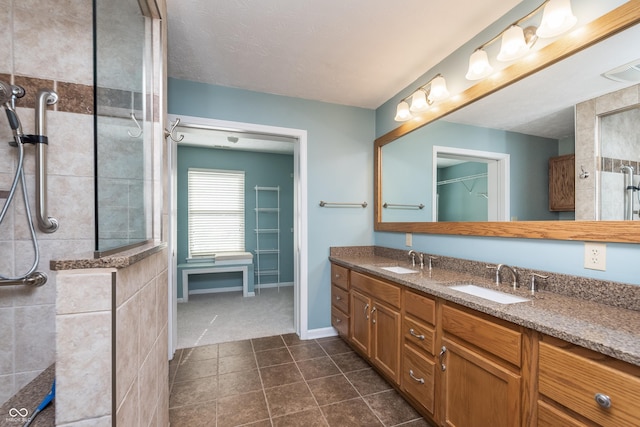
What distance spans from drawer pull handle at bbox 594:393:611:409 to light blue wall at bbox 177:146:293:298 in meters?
4.21

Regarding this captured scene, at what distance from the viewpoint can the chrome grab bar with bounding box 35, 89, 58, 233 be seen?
4.32ft

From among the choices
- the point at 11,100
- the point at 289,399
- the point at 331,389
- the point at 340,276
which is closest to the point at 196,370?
the point at 289,399

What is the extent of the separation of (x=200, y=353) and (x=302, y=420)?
1.30 m

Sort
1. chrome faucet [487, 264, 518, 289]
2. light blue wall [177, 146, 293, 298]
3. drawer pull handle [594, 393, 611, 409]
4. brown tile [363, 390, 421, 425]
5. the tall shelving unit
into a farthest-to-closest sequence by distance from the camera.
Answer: the tall shelving unit
light blue wall [177, 146, 293, 298]
brown tile [363, 390, 421, 425]
chrome faucet [487, 264, 518, 289]
drawer pull handle [594, 393, 611, 409]

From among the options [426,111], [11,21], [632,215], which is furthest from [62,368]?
[426,111]

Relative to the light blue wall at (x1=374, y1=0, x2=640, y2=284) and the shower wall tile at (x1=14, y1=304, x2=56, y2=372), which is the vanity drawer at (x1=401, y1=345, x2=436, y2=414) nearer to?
the light blue wall at (x1=374, y1=0, x2=640, y2=284)

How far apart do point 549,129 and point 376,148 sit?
1.74 m

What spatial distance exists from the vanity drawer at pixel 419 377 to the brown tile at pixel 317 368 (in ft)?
2.09

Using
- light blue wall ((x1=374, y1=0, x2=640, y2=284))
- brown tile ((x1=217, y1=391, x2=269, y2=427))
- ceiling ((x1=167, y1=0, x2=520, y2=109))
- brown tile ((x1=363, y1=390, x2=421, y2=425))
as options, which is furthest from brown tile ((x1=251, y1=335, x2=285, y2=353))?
ceiling ((x1=167, y1=0, x2=520, y2=109))

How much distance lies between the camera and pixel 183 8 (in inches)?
64.6

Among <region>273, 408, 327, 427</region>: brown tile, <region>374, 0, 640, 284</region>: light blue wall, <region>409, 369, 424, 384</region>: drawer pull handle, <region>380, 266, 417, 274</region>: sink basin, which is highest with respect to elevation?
<region>374, 0, 640, 284</region>: light blue wall

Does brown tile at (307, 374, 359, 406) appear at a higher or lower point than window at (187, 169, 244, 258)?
lower

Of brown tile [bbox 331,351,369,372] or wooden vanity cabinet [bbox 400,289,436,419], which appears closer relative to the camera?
wooden vanity cabinet [bbox 400,289,436,419]

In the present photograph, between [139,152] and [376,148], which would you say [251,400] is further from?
[376,148]
